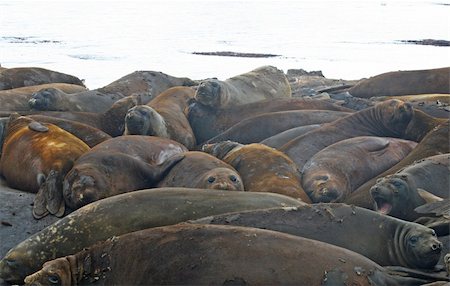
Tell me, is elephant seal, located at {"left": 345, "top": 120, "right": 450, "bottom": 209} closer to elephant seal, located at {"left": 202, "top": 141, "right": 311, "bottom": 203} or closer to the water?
elephant seal, located at {"left": 202, "top": 141, "right": 311, "bottom": 203}

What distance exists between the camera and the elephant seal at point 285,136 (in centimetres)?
660

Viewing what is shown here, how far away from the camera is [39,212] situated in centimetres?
477

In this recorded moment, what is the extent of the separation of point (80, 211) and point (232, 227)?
4.06 ft

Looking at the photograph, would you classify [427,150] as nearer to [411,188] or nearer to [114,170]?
[411,188]

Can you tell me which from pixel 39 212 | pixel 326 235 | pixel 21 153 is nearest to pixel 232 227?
pixel 326 235

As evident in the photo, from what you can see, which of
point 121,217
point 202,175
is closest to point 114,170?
point 202,175

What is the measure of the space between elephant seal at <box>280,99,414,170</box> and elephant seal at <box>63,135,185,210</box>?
1197 mm

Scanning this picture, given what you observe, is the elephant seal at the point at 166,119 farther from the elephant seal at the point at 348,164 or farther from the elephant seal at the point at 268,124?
the elephant seal at the point at 348,164

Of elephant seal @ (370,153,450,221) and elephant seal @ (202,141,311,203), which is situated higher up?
elephant seal @ (370,153,450,221)

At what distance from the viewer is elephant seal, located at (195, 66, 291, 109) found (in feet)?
26.0

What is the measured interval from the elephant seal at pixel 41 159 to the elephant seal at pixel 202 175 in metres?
0.77

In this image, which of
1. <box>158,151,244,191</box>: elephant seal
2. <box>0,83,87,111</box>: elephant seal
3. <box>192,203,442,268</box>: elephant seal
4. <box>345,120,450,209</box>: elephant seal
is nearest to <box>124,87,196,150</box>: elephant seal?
<box>158,151,244,191</box>: elephant seal

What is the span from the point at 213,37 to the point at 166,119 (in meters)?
16.6

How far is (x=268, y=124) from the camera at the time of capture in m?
7.11
